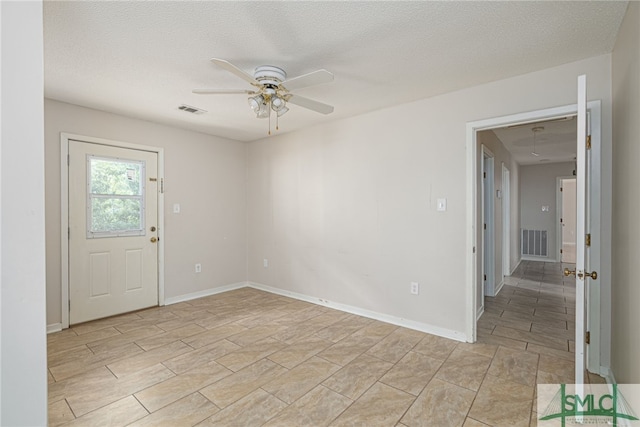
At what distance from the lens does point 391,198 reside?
11.6ft

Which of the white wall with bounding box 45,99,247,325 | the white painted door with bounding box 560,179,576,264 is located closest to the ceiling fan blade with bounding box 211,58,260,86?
the white wall with bounding box 45,99,247,325

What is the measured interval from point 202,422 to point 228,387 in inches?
15.0

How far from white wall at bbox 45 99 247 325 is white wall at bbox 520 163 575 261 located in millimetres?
7160

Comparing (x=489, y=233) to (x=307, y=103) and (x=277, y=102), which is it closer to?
(x=307, y=103)

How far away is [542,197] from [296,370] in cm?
800

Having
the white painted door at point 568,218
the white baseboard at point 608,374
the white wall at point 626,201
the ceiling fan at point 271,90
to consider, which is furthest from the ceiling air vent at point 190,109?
the white painted door at point 568,218

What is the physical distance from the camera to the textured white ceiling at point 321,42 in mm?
1812

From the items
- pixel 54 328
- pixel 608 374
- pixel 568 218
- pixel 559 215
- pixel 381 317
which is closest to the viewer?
pixel 608 374

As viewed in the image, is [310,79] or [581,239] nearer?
[581,239]

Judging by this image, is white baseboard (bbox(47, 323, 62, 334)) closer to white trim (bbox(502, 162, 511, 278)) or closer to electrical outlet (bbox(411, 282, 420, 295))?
electrical outlet (bbox(411, 282, 420, 295))

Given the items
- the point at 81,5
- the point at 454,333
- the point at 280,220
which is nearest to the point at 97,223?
the point at 280,220

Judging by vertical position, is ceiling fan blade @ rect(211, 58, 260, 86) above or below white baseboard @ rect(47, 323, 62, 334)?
above

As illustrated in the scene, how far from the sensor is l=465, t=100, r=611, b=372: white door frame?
2.35 m

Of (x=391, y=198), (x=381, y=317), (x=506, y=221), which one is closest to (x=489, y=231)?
(x=506, y=221)
